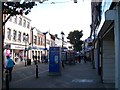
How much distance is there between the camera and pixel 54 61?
2427 cm

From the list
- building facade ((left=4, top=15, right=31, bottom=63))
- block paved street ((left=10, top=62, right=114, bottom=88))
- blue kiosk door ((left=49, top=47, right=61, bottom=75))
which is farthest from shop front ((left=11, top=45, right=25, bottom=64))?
block paved street ((left=10, top=62, right=114, bottom=88))

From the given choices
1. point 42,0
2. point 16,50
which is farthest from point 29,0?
point 16,50

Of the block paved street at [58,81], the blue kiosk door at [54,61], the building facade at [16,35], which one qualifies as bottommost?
the block paved street at [58,81]

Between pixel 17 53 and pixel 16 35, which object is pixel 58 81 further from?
pixel 17 53

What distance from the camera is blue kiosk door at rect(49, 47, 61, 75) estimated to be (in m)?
23.7

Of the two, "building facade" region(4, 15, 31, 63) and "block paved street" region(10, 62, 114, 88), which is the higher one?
"building facade" region(4, 15, 31, 63)

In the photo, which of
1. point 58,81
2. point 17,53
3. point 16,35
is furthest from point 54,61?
point 17,53

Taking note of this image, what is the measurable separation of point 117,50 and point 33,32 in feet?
193

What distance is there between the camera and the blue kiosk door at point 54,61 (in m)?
23.7

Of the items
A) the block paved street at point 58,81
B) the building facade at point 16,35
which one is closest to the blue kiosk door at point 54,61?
the block paved street at point 58,81

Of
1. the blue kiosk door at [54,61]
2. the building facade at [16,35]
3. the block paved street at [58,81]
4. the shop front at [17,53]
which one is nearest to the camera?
the block paved street at [58,81]

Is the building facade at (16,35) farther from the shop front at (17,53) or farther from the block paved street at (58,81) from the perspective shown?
the block paved street at (58,81)

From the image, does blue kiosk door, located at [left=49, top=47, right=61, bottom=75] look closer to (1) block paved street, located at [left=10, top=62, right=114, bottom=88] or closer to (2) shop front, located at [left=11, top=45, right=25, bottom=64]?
(1) block paved street, located at [left=10, top=62, right=114, bottom=88]

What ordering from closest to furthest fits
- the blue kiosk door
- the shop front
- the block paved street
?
the block paved street, the blue kiosk door, the shop front
